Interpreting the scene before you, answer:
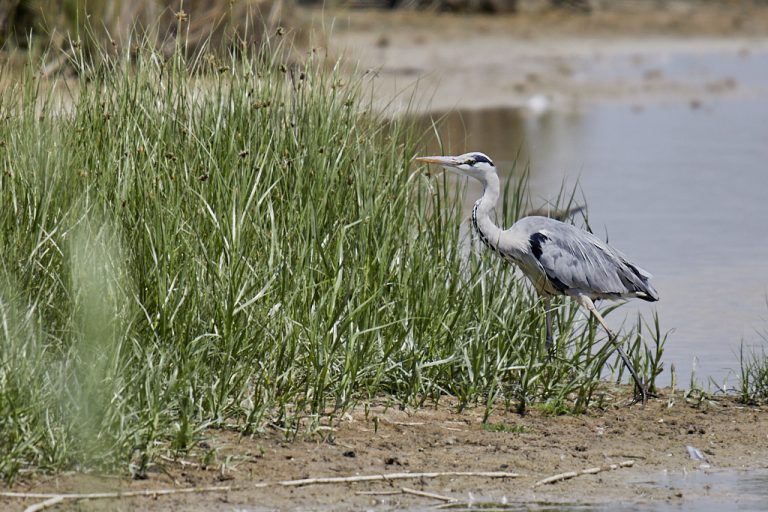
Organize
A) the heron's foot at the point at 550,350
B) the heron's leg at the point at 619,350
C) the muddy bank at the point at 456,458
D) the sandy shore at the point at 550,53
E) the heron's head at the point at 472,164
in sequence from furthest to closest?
the sandy shore at the point at 550,53 → the heron's head at the point at 472,164 → the heron's leg at the point at 619,350 → the heron's foot at the point at 550,350 → the muddy bank at the point at 456,458

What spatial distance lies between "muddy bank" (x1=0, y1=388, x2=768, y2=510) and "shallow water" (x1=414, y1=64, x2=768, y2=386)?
919mm

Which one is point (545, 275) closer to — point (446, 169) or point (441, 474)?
point (446, 169)

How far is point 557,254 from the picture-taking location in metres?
6.20

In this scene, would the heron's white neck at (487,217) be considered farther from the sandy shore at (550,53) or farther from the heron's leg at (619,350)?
the sandy shore at (550,53)

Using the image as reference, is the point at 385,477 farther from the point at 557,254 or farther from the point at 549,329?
the point at 557,254

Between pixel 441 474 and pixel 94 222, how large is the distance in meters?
1.70

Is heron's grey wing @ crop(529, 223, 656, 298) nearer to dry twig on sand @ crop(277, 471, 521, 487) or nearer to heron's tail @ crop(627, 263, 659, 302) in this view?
heron's tail @ crop(627, 263, 659, 302)

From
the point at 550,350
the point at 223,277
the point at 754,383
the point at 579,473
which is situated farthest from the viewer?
the point at 754,383

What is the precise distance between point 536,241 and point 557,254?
0.11 meters

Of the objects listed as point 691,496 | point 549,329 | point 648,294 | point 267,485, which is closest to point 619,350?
point 549,329

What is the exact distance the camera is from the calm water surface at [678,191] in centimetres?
793

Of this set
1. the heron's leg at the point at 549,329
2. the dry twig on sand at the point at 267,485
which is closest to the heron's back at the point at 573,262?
the heron's leg at the point at 549,329

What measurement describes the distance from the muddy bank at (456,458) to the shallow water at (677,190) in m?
0.92

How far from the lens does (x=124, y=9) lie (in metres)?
13.7
